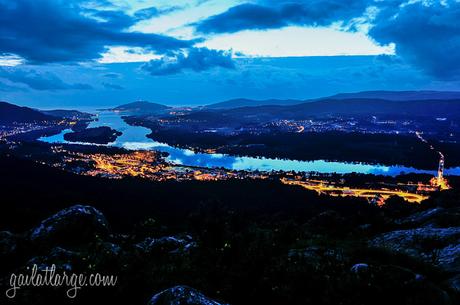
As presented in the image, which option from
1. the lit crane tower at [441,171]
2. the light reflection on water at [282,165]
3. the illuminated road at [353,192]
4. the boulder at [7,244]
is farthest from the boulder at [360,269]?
the light reflection on water at [282,165]

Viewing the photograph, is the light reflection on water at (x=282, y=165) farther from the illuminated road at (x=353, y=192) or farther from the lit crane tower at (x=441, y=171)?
the illuminated road at (x=353, y=192)

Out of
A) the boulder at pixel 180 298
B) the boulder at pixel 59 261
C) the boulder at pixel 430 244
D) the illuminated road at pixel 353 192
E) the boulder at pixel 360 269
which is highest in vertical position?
the boulder at pixel 180 298

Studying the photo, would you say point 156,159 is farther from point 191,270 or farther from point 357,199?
point 191,270

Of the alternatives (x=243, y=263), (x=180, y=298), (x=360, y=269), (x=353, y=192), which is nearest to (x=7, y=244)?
(x=243, y=263)

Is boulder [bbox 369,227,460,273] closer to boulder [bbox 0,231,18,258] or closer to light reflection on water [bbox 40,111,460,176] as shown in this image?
boulder [bbox 0,231,18,258]

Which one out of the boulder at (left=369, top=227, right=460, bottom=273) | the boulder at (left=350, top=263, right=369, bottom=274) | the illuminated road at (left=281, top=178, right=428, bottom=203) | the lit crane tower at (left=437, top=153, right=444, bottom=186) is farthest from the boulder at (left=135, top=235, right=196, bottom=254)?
the lit crane tower at (left=437, top=153, right=444, bottom=186)

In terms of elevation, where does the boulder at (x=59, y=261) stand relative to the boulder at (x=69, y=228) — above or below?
above

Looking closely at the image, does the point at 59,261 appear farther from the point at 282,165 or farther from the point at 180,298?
the point at 282,165
